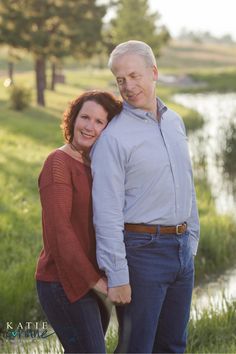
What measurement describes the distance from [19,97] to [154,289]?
81.5 ft

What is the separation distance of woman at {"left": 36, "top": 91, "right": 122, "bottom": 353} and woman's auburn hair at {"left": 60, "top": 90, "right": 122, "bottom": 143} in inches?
2.1

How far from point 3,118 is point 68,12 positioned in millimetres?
7367

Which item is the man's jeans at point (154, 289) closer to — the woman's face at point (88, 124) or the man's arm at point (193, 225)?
the man's arm at point (193, 225)

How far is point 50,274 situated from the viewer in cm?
364

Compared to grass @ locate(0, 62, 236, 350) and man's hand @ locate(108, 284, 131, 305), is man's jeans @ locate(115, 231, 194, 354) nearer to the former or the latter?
man's hand @ locate(108, 284, 131, 305)

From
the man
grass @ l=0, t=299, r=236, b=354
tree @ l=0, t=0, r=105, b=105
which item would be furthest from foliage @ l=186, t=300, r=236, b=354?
tree @ l=0, t=0, r=105, b=105

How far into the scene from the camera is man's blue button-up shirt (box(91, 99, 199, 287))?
363cm

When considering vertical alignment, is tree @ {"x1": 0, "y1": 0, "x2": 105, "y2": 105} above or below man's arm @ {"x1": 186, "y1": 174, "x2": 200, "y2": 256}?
above

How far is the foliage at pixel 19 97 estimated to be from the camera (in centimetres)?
2797

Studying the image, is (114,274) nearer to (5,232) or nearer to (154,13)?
(5,232)

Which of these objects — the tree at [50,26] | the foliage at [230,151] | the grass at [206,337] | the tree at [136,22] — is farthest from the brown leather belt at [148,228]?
the tree at [136,22]

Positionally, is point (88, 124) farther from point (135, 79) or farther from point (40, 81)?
point (40, 81)

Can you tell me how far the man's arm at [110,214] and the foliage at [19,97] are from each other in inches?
971

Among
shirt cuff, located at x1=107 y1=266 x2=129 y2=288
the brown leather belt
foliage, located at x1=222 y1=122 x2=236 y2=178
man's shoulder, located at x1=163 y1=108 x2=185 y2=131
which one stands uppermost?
man's shoulder, located at x1=163 y1=108 x2=185 y2=131
